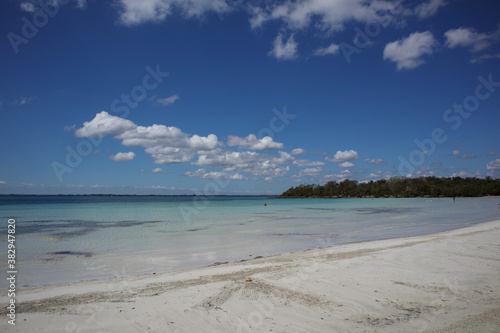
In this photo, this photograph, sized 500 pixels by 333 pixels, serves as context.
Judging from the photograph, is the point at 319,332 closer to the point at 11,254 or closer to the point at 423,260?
the point at 423,260

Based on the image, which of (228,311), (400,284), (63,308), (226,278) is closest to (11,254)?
(63,308)

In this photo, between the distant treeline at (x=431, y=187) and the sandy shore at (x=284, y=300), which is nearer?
the sandy shore at (x=284, y=300)

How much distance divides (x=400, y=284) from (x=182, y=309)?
4.96 m

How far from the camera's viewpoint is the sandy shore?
4.67m

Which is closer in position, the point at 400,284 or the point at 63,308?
the point at 63,308

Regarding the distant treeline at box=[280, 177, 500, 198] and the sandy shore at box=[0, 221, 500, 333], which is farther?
the distant treeline at box=[280, 177, 500, 198]

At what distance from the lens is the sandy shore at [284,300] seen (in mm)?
4668

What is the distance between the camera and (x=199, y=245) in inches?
565

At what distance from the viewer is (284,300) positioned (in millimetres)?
5707

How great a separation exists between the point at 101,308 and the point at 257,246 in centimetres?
899

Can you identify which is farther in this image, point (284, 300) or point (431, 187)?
point (431, 187)

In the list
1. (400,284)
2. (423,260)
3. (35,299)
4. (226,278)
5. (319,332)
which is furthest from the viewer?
(423,260)

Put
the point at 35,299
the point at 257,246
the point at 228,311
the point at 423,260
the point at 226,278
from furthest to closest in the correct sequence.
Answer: the point at 257,246 → the point at 423,260 → the point at 226,278 → the point at 35,299 → the point at 228,311

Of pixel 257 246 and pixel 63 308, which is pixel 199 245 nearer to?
pixel 257 246
